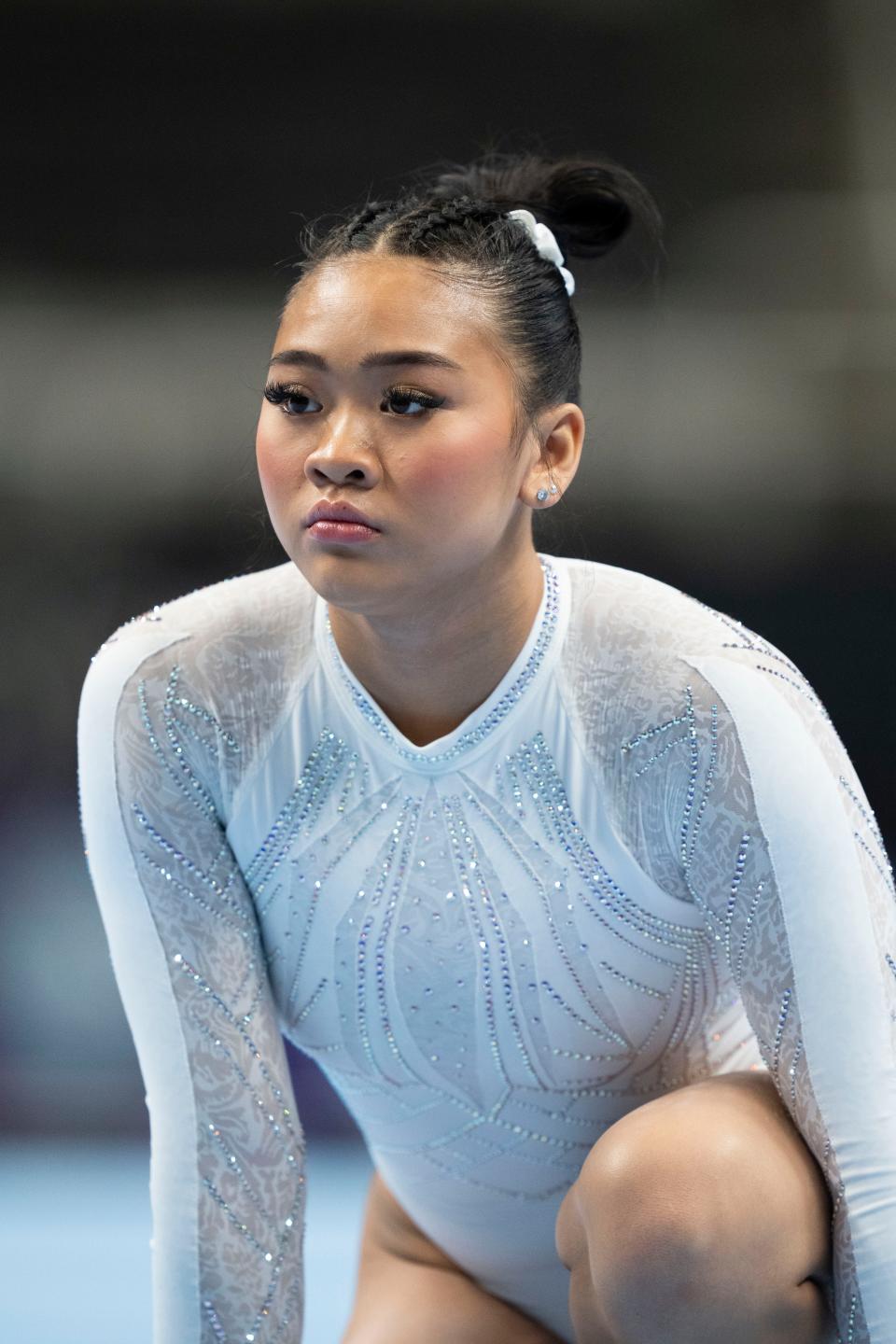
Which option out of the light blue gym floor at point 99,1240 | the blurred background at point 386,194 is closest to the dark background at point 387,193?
the blurred background at point 386,194

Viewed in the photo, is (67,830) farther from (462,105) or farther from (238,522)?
(462,105)

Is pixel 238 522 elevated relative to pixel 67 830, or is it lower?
elevated

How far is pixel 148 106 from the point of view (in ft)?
6.08

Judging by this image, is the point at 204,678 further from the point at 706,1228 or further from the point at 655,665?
the point at 706,1228

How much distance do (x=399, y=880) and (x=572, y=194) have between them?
1.75ft

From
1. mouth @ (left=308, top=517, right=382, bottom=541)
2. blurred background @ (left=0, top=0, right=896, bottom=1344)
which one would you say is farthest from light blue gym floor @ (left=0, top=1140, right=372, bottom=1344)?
mouth @ (left=308, top=517, right=382, bottom=541)

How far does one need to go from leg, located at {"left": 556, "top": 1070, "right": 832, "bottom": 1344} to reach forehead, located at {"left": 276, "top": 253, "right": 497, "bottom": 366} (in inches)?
19.6

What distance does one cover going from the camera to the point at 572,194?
1.20 metres

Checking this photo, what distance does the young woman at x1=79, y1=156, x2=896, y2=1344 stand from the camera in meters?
0.97

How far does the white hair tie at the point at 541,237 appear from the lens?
1108 millimetres

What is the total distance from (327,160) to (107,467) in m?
0.45

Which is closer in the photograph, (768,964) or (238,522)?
(768,964)

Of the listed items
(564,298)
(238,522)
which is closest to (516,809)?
(564,298)

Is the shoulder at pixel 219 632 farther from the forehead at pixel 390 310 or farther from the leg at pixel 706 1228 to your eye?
the leg at pixel 706 1228
